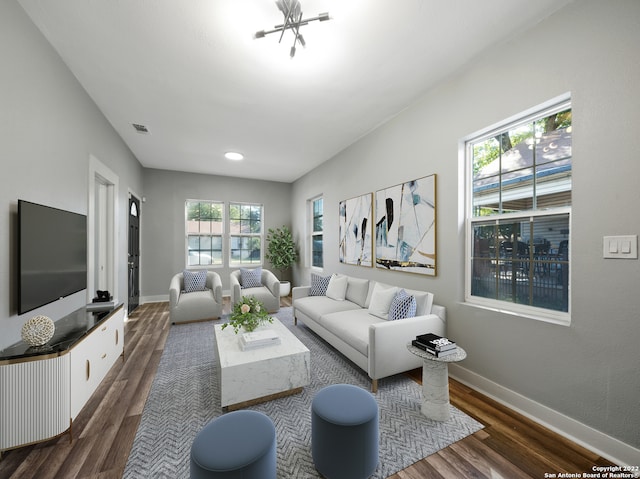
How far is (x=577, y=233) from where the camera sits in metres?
1.72

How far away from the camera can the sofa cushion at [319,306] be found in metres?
3.34

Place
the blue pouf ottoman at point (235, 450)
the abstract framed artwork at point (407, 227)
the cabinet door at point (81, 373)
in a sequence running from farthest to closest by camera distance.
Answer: the abstract framed artwork at point (407, 227)
the cabinet door at point (81, 373)
the blue pouf ottoman at point (235, 450)

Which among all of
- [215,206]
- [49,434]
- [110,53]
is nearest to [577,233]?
[49,434]

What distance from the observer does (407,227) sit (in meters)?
3.07

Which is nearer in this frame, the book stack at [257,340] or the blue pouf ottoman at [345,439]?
the blue pouf ottoman at [345,439]

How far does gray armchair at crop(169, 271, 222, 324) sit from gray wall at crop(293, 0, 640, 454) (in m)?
3.40

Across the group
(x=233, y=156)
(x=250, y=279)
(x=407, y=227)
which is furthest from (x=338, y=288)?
(x=233, y=156)

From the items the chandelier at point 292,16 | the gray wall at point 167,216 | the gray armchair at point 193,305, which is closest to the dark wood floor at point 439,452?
the gray armchair at point 193,305

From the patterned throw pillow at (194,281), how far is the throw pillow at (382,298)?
3036 mm

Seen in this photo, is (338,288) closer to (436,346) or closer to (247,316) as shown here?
(247,316)

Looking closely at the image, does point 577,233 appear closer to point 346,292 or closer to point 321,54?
point 321,54

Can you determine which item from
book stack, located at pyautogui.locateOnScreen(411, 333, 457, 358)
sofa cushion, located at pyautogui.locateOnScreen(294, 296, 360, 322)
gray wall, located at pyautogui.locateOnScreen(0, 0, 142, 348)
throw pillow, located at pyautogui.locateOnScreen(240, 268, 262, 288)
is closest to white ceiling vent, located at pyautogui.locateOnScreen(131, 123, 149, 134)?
gray wall, located at pyautogui.locateOnScreen(0, 0, 142, 348)

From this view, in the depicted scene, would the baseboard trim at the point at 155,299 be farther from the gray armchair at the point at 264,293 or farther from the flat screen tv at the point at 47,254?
the flat screen tv at the point at 47,254

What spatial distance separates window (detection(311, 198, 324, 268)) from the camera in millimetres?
5473
